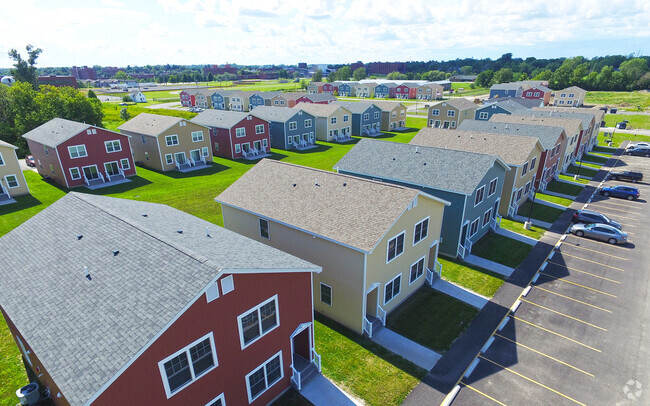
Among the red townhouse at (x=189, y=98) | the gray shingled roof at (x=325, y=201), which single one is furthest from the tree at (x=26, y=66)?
the gray shingled roof at (x=325, y=201)

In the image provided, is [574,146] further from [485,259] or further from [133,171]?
[133,171]

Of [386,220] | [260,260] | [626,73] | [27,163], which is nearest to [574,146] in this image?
[386,220]

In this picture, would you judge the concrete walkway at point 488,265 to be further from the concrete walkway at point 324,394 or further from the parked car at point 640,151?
the parked car at point 640,151

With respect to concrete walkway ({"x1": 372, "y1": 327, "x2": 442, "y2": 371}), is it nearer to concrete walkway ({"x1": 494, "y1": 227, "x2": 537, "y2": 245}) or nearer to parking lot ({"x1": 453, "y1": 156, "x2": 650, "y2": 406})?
parking lot ({"x1": 453, "y1": 156, "x2": 650, "y2": 406})

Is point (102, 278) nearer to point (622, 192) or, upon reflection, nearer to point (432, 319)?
point (432, 319)

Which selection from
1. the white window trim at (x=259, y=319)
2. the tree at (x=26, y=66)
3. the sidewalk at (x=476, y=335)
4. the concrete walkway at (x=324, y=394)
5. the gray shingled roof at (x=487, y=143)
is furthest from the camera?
the tree at (x=26, y=66)

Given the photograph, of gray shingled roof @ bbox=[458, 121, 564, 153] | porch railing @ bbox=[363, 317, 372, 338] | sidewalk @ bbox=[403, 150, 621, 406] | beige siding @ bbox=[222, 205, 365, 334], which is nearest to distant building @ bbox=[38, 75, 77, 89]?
gray shingled roof @ bbox=[458, 121, 564, 153]
